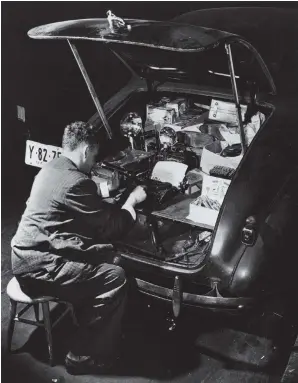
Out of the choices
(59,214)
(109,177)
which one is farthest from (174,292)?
(109,177)

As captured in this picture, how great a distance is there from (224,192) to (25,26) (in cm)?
378

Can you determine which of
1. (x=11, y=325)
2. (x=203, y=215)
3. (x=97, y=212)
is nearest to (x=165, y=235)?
(x=203, y=215)

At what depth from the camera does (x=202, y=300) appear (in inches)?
117

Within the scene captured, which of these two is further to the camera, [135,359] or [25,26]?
[25,26]

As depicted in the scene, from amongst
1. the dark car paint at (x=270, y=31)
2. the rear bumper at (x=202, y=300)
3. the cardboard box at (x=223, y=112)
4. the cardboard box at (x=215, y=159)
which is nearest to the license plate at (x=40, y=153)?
the cardboard box at (x=215, y=159)

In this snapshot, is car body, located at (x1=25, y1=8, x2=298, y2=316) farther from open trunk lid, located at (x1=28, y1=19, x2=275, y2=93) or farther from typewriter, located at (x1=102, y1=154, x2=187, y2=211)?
typewriter, located at (x1=102, y1=154, x2=187, y2=211)

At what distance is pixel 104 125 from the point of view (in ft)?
12.7

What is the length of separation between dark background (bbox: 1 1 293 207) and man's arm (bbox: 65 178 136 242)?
282cm

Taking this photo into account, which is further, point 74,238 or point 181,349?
point 181,349

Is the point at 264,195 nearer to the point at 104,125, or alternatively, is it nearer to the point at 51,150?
the point at 104,125

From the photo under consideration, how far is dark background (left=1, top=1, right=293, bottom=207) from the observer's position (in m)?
5.78

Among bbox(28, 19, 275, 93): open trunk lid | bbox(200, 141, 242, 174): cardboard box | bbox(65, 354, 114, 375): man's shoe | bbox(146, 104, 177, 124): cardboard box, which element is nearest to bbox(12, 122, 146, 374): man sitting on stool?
bbox(65, 354, 114, 375): man's shoe

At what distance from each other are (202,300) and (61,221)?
1012 mm

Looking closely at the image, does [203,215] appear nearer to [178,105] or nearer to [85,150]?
[85,150]
